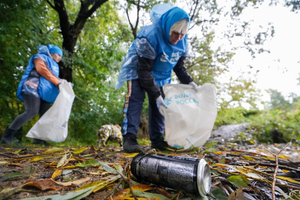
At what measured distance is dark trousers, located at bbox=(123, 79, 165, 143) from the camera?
6.20 ft

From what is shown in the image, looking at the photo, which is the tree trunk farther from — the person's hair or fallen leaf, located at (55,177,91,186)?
fallen leaf, located at (55,177,91,186)

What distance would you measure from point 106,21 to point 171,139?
613 cm

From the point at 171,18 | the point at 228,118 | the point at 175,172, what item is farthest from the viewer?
the point at 228,118

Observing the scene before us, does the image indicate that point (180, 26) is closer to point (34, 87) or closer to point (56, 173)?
point (56, 173)

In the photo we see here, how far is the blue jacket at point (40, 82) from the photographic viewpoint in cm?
241

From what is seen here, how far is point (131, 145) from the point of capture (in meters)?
1.75

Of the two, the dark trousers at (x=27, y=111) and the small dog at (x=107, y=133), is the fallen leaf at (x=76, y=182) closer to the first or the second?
the dark trousers at (x=27, y=111)

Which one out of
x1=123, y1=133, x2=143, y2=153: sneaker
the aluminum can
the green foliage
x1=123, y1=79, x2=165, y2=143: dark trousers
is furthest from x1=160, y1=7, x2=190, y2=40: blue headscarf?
the green foliage

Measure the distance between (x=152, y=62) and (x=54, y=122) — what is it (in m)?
1.57

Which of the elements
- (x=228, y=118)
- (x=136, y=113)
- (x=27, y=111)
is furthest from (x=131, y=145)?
(x=228, y=118)

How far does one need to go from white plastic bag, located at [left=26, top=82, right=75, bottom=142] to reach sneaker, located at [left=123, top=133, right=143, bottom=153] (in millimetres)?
1046

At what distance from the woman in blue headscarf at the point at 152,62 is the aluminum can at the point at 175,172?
87 centimetres

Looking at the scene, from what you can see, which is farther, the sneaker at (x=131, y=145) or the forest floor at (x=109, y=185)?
the sneaker at (x=131, y=145)

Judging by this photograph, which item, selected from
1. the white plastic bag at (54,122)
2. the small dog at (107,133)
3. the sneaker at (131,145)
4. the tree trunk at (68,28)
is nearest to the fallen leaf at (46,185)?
the sneaker at (131,145)
